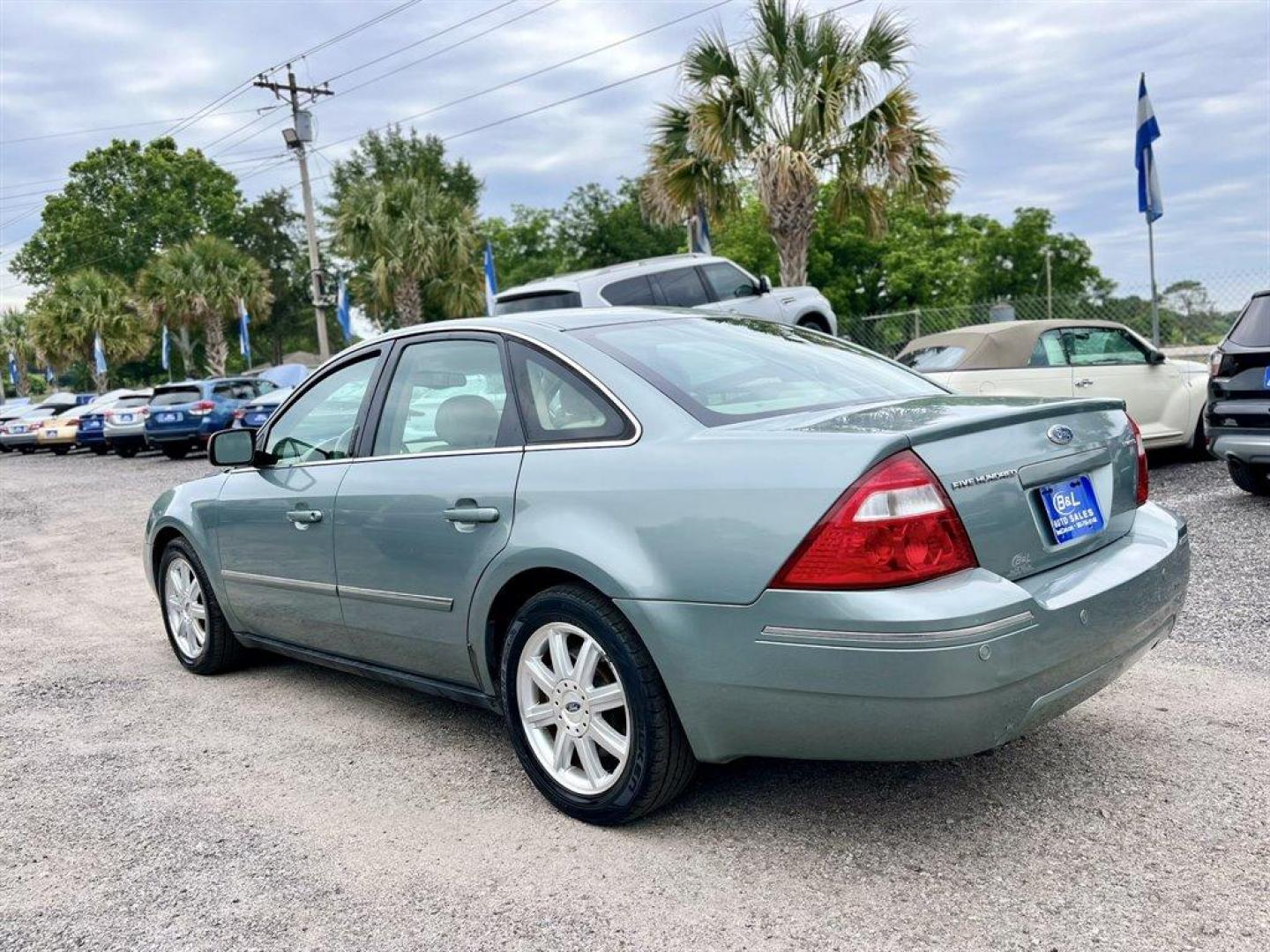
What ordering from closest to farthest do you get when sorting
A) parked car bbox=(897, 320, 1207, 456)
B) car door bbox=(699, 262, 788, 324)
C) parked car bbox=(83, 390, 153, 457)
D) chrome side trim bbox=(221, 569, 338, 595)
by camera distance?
chrome side trim bbox=(221, 569, 338, 595), parked car bbox=(897, 320, 1207, 456), car door bbox=(699, 262, 788, 324), parked car bbox=(83, 390, 153, 457)

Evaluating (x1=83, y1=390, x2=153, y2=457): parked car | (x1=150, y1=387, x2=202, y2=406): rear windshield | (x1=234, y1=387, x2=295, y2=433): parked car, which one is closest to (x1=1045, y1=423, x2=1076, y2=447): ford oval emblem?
(x1=234, y1=387, x2=295, y2=433): parked car

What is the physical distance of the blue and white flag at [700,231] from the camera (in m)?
17.2

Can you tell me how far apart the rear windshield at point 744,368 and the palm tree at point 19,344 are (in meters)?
80.5

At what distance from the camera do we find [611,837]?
10.2 ft

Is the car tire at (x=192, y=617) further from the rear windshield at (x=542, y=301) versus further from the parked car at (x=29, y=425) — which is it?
the parked car at (x=29, y=425)

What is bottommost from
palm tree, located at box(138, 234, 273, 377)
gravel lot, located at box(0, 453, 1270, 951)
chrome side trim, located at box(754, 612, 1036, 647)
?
gravel lot, located at box(0, 453, 1270, 951)

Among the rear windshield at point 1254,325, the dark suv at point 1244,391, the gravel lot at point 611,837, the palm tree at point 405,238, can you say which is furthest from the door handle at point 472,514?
the palm tree at point 405,238


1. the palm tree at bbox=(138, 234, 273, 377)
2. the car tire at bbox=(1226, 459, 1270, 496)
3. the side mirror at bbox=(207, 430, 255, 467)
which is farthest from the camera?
the palm tree at bbox=(138, 234, 273, 377)

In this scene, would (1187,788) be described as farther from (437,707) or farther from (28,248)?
(28,248)

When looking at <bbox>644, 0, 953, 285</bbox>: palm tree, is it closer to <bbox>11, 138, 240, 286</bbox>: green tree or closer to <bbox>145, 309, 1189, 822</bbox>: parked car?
<bbox>145, 309, 1189, 822</bbox>: parked car

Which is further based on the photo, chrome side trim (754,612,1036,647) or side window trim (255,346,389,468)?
side window trim (255,346,389,468)

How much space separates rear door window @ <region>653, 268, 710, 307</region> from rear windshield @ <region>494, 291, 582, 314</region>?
112 centimetres

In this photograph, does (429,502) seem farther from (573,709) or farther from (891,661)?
(891,661)

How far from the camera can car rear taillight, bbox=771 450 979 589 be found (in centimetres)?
259
